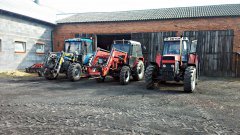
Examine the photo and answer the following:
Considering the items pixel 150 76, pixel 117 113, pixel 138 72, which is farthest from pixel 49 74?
pixel 117 113

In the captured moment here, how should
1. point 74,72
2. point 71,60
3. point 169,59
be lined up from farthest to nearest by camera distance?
point 71,60 < point 74,72 < point 169,59

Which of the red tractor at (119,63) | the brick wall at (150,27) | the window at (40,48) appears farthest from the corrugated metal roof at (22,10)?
the red tractor at (119,63)

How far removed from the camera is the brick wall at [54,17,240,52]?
611 inches

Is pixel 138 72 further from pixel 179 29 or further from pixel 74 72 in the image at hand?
pixel 179 29

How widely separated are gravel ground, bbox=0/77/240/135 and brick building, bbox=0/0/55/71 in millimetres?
8694

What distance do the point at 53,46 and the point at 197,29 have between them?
41.6 ft

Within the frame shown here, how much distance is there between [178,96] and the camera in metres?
7.95

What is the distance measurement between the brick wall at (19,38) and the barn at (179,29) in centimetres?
190

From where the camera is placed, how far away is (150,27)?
695 inches

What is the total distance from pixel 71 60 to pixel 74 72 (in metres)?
1.12

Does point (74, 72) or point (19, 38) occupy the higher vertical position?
point (19, 38)

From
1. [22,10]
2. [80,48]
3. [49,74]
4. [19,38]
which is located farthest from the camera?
[22,10]

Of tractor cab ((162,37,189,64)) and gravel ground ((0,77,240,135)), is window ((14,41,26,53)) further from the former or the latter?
tractor cab ((162,37,189,64))

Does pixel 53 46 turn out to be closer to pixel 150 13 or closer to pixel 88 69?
pixel 150 13
